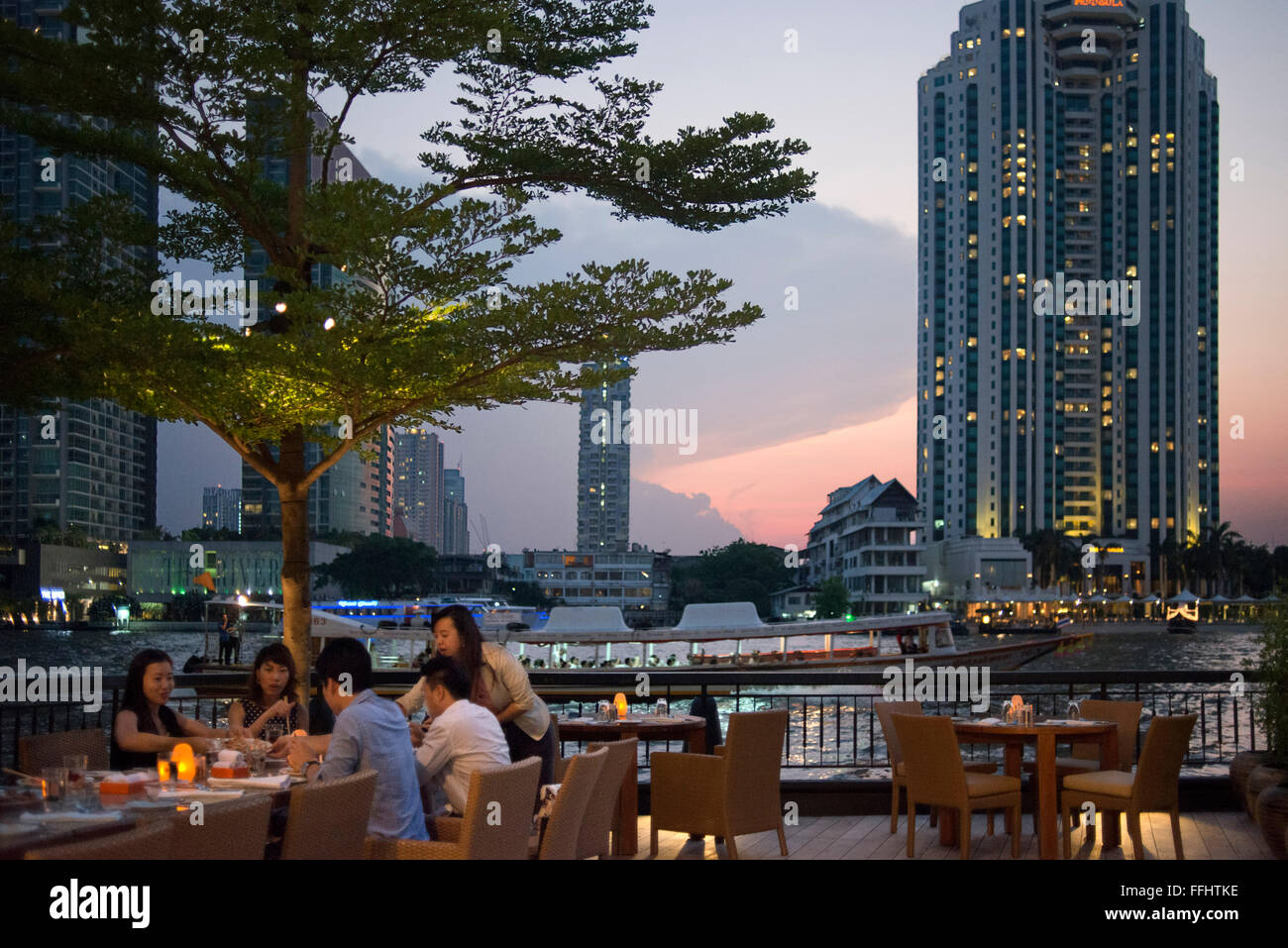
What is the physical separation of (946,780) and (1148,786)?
1.35 meters

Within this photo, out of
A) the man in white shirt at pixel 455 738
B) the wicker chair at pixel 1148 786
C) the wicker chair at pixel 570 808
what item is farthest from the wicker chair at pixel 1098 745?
the man in white shirt at pixel 455 738

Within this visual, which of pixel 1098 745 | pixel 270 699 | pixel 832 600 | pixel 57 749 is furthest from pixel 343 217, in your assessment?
pixel 832 600

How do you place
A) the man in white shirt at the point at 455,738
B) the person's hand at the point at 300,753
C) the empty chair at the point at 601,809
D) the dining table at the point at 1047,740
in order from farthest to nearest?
1. the dining table at the point at 1047,740
2. the empty chair at the point at 601,809
3. the person's hand at the point at 300,753
4. the man in white shirt at the point at 455,738

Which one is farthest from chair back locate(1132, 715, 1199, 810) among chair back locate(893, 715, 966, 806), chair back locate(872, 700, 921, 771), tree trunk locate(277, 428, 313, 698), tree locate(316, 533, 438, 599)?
tree locate(316, 533, 438, 599)

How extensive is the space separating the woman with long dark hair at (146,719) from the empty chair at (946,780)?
458 cm

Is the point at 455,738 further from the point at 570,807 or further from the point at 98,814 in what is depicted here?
the point at 98,814

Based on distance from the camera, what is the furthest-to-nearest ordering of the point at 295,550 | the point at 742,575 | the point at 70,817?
the point at 742,575 < the point at 295,550 < the point at 70,817

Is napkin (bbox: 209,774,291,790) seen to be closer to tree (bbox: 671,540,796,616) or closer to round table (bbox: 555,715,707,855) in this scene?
round table (bbox: 555,715,707,855)

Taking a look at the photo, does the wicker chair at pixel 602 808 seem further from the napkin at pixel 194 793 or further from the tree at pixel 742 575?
the tree at pixel 742 575

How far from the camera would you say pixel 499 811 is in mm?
4984

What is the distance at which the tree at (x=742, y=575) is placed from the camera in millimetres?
114188

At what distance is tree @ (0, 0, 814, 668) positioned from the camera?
995cm
